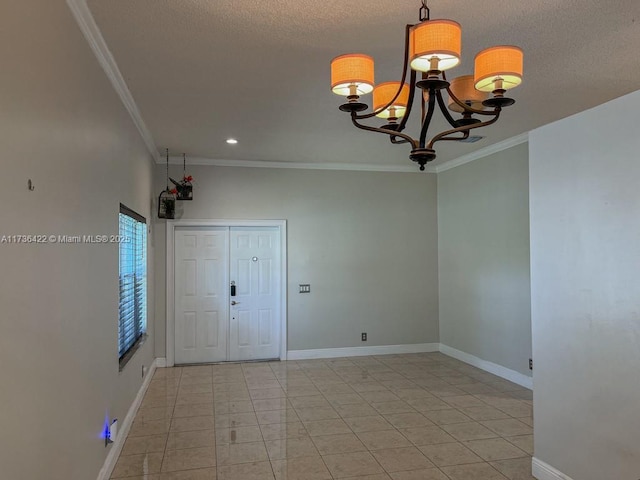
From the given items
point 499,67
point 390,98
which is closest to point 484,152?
point 390,98

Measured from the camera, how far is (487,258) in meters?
5.91

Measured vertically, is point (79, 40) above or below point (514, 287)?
above

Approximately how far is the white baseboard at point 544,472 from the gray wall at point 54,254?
281cm

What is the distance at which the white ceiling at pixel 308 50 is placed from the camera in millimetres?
2471

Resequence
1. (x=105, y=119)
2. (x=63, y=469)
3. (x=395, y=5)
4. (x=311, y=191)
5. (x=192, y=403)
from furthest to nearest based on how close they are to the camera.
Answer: (x=311, y=191)
(x=192, y=403)
(x=105, y=119)
(x=395, y=5)
(x=63, y=469)

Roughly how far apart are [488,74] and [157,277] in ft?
17.2

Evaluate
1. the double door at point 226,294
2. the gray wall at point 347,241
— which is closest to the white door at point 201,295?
the double door at point 226,294

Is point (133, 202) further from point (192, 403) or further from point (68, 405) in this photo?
point (68, 405)

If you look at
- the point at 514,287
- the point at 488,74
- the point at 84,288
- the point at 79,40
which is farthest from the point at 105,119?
the point at 514,287

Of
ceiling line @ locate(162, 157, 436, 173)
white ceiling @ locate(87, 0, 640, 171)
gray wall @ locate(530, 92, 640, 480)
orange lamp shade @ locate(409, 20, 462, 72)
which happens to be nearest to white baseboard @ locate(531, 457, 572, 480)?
gray wall @ locate(530, 92, 640, 480)

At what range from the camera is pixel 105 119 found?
314cm

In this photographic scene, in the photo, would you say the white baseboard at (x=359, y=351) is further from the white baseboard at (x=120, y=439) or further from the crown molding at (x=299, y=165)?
the crown molding at (x=299, y=165)

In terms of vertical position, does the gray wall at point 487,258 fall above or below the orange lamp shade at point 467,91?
below

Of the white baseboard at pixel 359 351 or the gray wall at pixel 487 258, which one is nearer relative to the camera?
the gray wall at pixel 487 258
